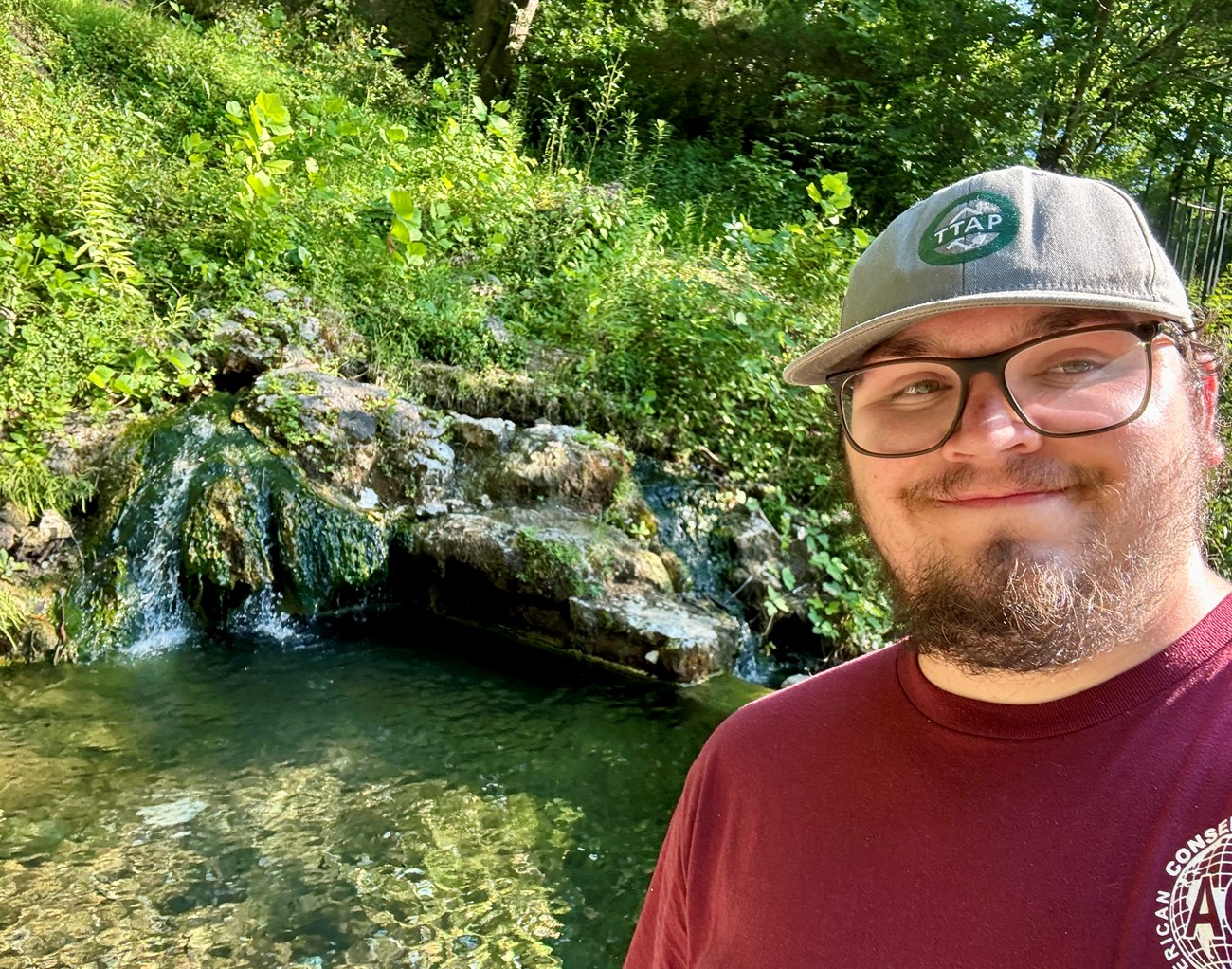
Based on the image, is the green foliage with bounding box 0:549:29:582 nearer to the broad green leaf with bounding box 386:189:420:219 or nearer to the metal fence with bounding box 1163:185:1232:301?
the broad green leaf with bounding box 386:189:420:219

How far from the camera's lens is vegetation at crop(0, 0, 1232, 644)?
6621mm

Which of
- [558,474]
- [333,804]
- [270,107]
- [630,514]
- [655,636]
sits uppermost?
[270,107]

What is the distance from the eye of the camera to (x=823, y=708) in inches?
49.8

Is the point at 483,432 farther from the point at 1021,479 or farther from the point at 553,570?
the point at 1021,479

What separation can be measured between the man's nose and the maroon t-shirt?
0.27 metres

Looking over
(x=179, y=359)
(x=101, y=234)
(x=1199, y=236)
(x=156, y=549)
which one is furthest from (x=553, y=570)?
(x=1199, y=236)

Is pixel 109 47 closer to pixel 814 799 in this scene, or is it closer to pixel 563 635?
pixel 563 635

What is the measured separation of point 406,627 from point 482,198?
4.50m

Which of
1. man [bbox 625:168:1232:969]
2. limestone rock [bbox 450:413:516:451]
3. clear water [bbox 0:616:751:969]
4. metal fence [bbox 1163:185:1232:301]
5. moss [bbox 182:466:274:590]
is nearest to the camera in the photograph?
man [bbox 625:168:1232:969]

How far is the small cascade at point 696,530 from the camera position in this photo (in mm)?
6523

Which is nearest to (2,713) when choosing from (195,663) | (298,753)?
(195,663)

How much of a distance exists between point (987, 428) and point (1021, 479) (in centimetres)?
7

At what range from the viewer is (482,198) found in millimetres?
8789

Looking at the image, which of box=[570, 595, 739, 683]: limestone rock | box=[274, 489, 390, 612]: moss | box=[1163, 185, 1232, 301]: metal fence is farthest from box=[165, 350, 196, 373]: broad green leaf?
box=[1163, 185, 1232, 301]: metal fence
